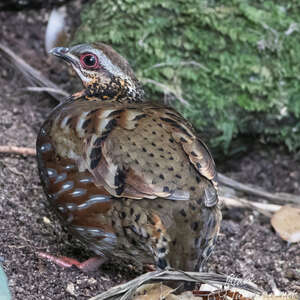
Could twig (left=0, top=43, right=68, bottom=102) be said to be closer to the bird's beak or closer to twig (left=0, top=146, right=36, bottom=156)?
twig (left=0, top=146, right=36, bottom=156)

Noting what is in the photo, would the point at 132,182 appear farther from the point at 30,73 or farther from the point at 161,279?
the point at 30,73

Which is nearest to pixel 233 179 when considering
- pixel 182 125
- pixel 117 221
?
pixel 182 125

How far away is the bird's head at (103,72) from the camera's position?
3936mm

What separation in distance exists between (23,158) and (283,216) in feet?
7.78

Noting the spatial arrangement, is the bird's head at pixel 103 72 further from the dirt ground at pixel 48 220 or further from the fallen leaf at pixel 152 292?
the fallen leaf at pixel 152 292

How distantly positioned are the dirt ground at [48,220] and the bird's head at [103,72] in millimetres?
994

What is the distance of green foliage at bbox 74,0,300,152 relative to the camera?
5.17 metres

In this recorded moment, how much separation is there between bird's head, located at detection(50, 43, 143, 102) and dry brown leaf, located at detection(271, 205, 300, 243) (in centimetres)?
169

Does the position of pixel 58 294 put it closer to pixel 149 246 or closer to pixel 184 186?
pixel 149 246

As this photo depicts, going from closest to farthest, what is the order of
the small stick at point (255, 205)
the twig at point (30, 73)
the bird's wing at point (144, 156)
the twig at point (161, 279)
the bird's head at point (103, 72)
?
1. the twig at point (161, 279)
2. the bird's wing at point (144, 156)
3. the bird's head at point (103, 72)
4. the small stick at point (255, 205)
5. the twig at point (30, 73)

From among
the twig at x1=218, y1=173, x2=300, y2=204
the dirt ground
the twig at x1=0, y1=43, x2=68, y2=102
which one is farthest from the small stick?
the twig at x1=0, y1=43, x2=68, y2=102

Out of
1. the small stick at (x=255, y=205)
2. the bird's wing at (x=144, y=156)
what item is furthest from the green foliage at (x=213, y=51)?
the bird's wing at (x=144, y=156)

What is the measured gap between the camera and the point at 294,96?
17.5ft

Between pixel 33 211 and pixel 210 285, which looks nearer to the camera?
pixel 210 285
